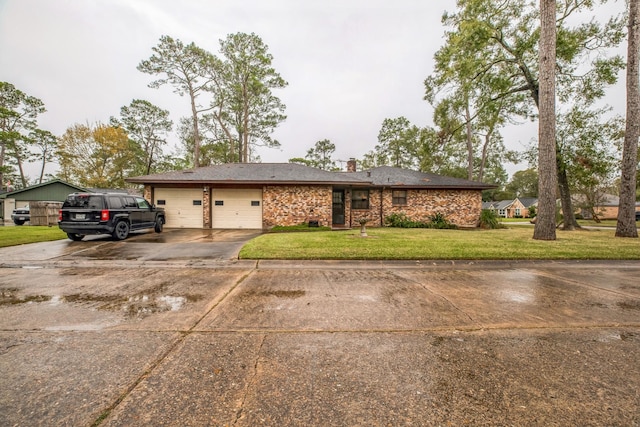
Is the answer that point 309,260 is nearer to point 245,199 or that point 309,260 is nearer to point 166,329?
point 166,329

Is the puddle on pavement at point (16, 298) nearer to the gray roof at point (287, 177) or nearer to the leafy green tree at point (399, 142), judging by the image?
the gray roof at point (287, 177)

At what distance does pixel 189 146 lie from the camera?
31984 millimetres

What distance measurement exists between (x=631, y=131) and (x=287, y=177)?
15368 millimetres

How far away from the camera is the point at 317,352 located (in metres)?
2.29

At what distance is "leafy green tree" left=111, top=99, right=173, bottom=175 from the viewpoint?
30.5 m

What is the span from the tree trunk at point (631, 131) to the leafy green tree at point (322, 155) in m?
32.9

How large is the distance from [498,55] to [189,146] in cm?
3167

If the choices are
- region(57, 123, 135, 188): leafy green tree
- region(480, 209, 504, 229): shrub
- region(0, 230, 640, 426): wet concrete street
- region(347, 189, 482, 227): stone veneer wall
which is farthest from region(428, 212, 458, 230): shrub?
region(57, 123, 135, 188): leafy green tree

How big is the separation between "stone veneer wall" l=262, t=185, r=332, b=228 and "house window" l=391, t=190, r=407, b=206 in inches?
177

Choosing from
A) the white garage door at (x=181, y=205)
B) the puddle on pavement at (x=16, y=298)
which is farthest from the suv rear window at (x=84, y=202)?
the puddle on pavement at (x=16, y=298)

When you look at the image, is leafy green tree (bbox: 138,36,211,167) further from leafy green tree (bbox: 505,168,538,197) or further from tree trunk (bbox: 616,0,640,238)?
leafy green tree (bbox: 505,168,538,197)

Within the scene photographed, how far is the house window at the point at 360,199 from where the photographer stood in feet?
52.1

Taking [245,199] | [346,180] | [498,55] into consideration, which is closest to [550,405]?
[346,180]

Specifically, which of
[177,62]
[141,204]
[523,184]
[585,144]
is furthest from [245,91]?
[523,184]
